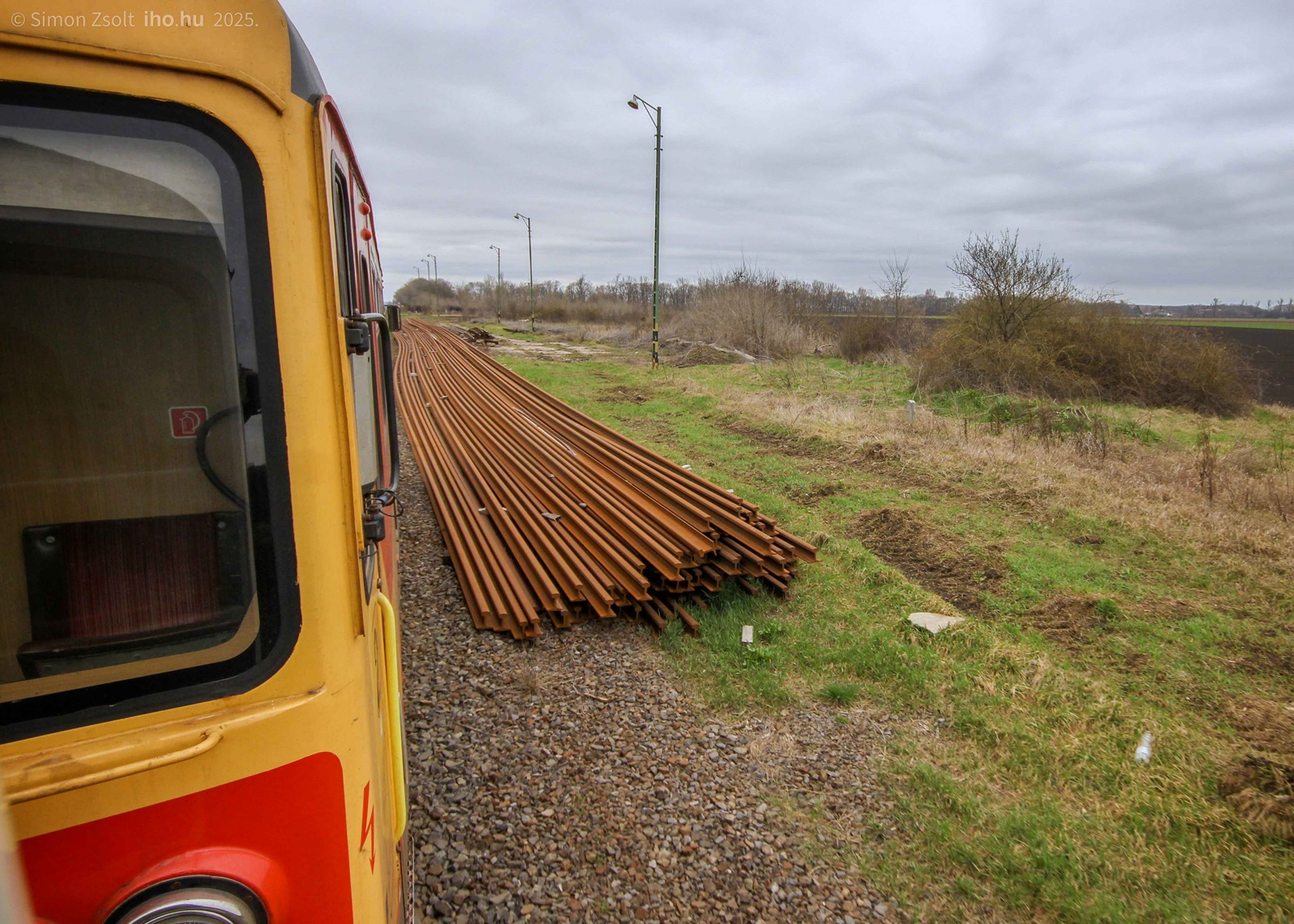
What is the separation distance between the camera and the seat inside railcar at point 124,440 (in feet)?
4.48

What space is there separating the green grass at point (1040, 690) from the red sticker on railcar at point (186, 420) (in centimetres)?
339

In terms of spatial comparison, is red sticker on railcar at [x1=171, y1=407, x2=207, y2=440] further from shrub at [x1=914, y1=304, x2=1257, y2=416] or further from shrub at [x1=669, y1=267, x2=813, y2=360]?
shrub at [x1=669, y1=267, x2=813, y2=360]

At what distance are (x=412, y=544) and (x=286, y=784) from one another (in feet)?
18.9

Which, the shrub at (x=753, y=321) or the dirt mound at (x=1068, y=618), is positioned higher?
the shrub at (x=753, y=321)

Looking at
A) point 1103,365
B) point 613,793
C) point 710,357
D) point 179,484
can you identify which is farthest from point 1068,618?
point 710,357

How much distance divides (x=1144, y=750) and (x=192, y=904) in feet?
15.9

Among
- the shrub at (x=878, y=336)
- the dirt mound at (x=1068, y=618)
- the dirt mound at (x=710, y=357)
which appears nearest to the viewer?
the dirt mound at (x=1068, y=618)

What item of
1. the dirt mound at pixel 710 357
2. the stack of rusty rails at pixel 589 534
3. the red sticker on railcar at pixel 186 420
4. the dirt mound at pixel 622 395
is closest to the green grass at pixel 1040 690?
the stack of rusty rails at pixel 589 534

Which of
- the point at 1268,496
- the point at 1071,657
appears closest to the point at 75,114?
the point at 1071,657

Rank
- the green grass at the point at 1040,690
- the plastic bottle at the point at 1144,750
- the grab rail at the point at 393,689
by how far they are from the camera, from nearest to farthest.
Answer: the grab rail at the point at 393,689 < the green grass at the point at 1040,690 < the plastic bottle at the point at 1144,750

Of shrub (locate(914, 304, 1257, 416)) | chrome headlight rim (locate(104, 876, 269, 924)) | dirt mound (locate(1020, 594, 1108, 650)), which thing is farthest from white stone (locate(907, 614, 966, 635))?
shrub (locate(914, 304, 1257, 416))

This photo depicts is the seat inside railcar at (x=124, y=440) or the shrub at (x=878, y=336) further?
the shrub at (x=878, y=336)

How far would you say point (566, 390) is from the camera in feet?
61.9

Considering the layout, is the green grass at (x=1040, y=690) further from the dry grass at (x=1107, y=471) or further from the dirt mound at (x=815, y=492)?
the dry grass at (x=1107, y=471)
